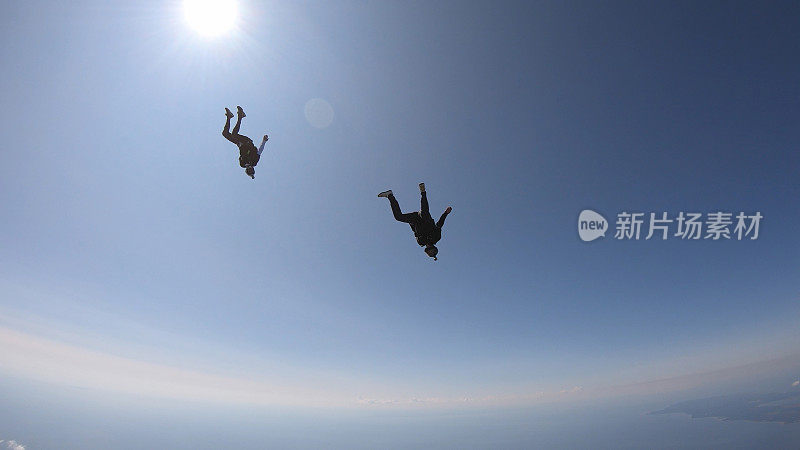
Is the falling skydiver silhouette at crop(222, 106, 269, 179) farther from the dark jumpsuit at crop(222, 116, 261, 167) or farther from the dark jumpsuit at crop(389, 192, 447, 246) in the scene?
the dark jumpsuit at crop(389, 192, 447, 246)

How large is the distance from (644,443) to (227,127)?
29142cm

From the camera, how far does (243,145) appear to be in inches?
336

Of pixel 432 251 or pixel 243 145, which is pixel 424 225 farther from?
pixel 243 145

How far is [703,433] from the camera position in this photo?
194 metres

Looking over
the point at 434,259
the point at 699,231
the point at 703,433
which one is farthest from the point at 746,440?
the point at 434,259

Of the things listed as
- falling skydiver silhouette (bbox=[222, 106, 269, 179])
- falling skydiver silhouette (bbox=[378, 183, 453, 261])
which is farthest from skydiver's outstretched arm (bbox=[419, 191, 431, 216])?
falling skydiver silhouette (bbox=[222, 106, 269, 179])

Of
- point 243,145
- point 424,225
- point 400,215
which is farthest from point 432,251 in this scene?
point 243,145

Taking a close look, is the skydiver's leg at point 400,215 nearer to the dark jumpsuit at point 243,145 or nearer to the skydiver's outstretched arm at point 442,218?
the skydiver's outstretched arm at point 442,218

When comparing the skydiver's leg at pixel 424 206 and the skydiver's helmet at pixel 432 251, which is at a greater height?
A: the skydiver's leg at pixel 424 206

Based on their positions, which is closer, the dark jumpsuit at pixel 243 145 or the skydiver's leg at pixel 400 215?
the skydiver's leg at pixel 400 215

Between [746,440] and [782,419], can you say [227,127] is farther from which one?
[782,419]

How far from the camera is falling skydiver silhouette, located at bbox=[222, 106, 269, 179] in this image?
8.28 meters

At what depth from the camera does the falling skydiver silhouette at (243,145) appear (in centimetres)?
828

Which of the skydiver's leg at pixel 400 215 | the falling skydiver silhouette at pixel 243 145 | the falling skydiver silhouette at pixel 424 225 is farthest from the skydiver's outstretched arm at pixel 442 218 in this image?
the falling skydiver silhouette at pixel 243 145
